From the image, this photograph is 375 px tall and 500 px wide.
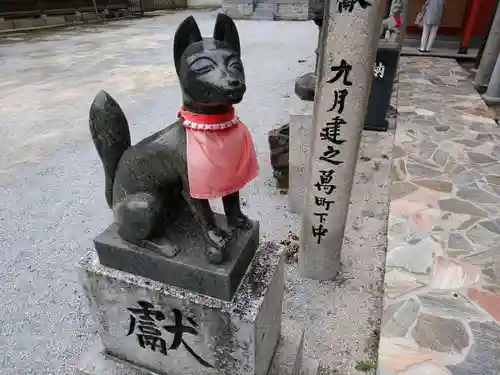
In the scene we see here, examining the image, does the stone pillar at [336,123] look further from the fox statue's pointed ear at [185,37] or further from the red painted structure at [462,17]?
the red painted structure at [462,17]

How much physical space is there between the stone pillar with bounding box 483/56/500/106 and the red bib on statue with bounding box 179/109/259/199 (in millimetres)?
7599

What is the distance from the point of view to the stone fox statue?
48.2 inches

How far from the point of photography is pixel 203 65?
1.20 meters

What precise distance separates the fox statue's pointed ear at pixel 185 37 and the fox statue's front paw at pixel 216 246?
65cm

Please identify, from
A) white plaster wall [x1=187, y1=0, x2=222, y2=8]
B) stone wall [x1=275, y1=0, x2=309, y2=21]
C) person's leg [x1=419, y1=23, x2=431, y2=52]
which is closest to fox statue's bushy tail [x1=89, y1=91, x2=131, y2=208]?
person's leg [x1=419, y1=23, x2=431, y2=52]

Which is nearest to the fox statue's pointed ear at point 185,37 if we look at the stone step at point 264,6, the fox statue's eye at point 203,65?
the fox statue's eye at point 203,65

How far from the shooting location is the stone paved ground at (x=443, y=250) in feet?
8.14

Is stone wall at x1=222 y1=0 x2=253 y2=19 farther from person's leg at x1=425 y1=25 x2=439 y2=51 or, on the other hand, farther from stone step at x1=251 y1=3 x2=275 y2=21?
person's leg at x1=425 y1=25 x2=439 y2=51

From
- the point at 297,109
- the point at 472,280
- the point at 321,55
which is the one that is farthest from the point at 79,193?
the point at 472,280

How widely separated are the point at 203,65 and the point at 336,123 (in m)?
1.38

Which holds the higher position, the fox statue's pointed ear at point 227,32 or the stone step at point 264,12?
the fox statue's pointed ear at point 227,32

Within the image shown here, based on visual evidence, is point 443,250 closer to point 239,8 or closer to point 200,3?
point 239,8

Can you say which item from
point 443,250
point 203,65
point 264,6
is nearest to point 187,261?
point 203,65

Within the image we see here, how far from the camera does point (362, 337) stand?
2.59 metres
